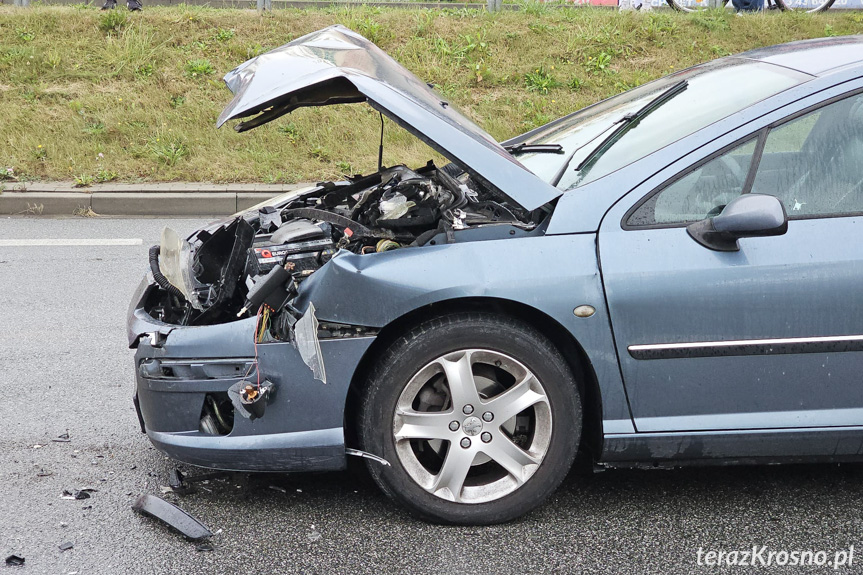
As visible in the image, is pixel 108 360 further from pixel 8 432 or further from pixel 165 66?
pixel 165 66

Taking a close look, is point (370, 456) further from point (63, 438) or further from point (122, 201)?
point (122, 201)

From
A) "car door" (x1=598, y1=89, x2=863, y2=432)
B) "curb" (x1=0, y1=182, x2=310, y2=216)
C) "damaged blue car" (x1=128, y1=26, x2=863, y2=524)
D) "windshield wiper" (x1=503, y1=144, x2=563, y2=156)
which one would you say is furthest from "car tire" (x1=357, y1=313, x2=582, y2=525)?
"curb" (x1=0, y1=182, x2=310, y2=216)

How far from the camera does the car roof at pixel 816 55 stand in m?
3.13

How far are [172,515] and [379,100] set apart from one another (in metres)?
1.62

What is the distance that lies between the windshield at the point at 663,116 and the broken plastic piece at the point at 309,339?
1.04 metres

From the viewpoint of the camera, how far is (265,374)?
2.93m

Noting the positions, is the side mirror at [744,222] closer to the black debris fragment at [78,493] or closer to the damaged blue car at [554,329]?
the damaged blue car at [554,329]

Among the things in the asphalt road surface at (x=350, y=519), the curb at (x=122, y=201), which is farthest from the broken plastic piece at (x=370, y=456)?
the curb at (x=122, y=201)

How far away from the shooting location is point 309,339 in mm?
2873

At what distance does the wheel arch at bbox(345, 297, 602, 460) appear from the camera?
295 cm

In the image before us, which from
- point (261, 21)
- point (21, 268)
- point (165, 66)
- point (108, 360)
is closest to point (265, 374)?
point (108, 360)

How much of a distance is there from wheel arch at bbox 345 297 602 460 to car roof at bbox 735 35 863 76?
1285 mm

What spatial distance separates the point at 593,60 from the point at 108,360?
7.91 meters

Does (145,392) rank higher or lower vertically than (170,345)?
lower
